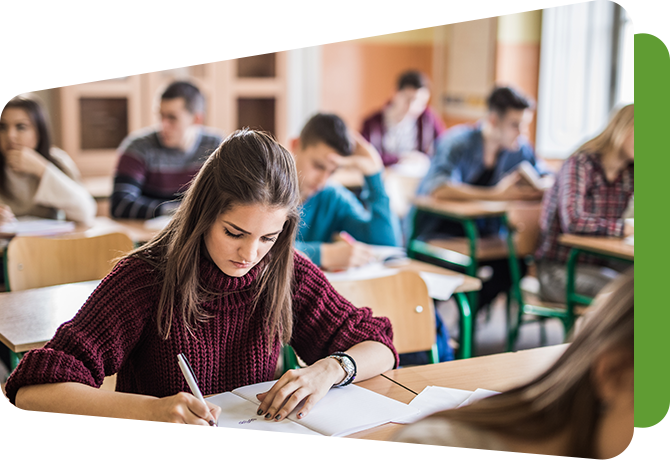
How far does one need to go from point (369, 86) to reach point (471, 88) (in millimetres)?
816

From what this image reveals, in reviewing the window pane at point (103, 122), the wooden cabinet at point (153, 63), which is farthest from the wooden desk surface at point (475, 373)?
the window pane at point (103, 122)

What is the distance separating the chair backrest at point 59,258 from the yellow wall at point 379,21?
3496mm

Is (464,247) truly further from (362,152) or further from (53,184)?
(53,184)

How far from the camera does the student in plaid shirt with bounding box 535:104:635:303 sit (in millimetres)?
3076

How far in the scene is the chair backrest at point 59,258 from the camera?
2121mm

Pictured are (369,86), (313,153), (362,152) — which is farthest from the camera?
(369,86)

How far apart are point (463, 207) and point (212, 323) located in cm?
229

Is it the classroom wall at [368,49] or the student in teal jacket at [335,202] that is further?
the classroom wall at [368,49]

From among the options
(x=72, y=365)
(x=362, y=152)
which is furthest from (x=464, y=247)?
(x=72, y=365)

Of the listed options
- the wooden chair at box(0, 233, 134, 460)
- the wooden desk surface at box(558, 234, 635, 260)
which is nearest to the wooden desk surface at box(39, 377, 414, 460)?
the wooden chair at box(0, 233, 134, 460)

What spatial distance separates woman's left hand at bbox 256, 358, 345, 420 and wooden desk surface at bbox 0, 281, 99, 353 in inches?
24.4

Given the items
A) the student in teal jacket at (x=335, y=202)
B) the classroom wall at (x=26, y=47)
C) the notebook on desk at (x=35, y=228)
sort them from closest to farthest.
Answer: the student in teal jacket at (x=335, y=202) < the notebook on desk at (x=35, y=228) < the classroom wall at (x=26, y=47)

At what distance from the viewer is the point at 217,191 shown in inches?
51.1

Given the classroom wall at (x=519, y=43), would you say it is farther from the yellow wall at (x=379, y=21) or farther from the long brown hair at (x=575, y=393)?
the long brown hair at (x=575, y=393)
